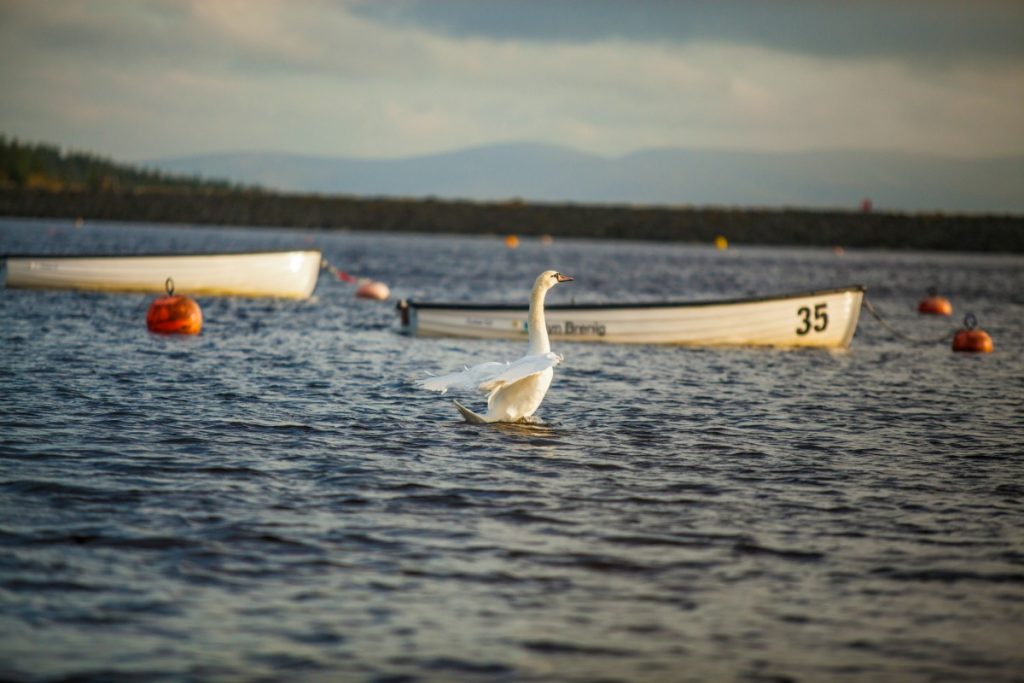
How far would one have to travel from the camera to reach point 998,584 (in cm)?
878

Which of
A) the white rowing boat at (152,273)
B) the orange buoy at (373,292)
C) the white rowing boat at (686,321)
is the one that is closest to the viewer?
the white rowing boat at (686,321)

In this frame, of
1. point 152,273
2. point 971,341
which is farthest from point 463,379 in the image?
point 152,273

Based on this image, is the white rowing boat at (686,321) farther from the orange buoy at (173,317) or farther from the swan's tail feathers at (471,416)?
the swan's tail feathers at (471,416)

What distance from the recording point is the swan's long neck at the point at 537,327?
1495 cm

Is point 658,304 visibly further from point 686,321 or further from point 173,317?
point 173,317

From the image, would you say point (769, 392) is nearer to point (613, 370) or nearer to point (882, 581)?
point (613, 370)

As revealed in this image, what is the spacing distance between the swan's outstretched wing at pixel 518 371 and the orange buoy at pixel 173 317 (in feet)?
47.7

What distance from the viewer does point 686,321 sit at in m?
26.5

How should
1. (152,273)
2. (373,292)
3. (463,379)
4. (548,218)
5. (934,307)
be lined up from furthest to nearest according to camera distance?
(548,218) < (934,307) < (373,292) < (152,273) < (463,379)

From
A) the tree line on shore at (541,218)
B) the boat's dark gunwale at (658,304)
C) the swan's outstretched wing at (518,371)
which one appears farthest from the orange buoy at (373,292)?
the tree line on shore at (541,218)

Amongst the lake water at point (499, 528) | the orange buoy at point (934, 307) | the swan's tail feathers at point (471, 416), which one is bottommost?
the lake water at point (499, 528)

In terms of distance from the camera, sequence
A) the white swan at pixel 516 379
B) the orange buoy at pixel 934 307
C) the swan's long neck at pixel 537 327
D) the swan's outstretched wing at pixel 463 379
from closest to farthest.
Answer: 1. the swan's outstretched wing at pixel 463 379
2. the white swan at pixel 516 379
3. the swan's long neck at pixel 537 327
4. the orange buoy at pixel 934 307

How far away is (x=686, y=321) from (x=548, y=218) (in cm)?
13042

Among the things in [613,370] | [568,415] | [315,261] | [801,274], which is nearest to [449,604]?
[568,415]
